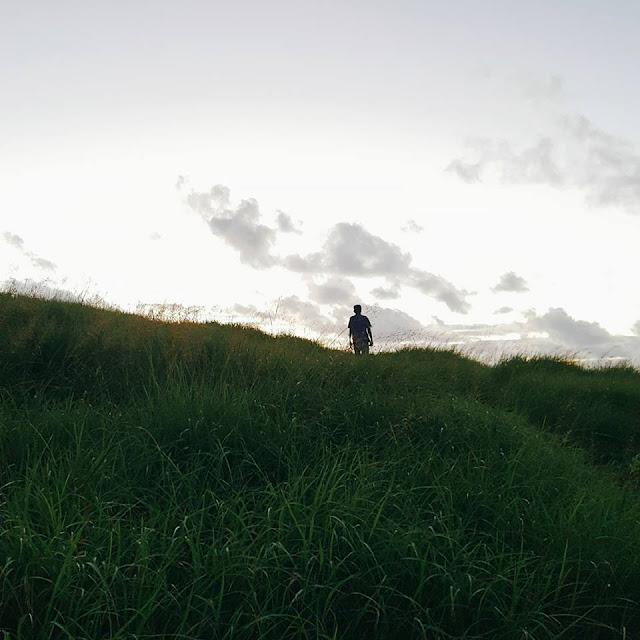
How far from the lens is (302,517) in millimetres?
3455

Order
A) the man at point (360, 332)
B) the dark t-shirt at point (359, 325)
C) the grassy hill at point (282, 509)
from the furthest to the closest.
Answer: the dark t-shirt at point (359, 325) → the man at point (360, 332) → the grassy hill at point (282, 509)

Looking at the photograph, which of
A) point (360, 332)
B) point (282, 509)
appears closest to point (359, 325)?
point (360, 332)

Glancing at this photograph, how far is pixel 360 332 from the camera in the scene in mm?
14406

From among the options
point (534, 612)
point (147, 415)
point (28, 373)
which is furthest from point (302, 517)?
point (28, 373)

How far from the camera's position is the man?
561 inches

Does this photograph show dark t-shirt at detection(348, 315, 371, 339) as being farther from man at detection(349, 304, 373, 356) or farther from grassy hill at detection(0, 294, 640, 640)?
grassy hill at detection(0, 294, 640, 640)

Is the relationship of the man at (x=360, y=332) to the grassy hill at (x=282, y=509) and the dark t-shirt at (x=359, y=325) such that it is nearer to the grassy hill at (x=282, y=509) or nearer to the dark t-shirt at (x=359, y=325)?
the dark t-shirt at (x=359, y=325)

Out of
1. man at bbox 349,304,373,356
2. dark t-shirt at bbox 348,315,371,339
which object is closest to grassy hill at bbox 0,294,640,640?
man at bbox 349,304,373,356

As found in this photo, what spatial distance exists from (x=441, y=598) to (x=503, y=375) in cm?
995

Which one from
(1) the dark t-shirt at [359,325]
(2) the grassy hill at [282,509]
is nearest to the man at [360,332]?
(1) the dark t-shirt at [359,325]

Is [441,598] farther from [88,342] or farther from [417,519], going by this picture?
Answer: [88,342]

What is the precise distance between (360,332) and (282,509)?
1128 centimetres

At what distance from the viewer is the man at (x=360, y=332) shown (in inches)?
561

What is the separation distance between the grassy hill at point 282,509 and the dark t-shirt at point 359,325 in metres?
6.68
